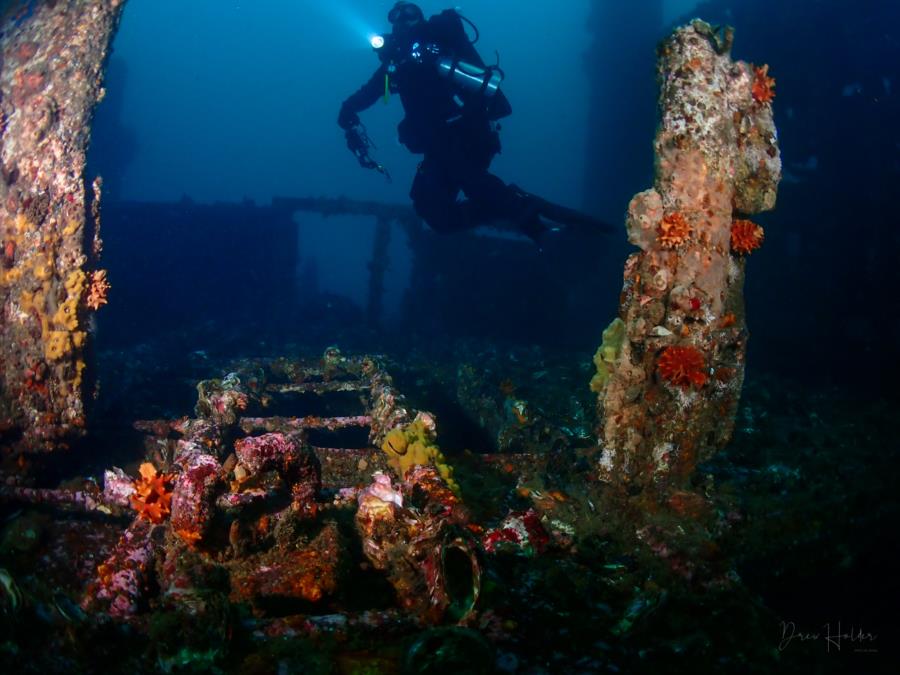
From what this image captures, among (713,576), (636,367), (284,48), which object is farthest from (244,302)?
(284,48)

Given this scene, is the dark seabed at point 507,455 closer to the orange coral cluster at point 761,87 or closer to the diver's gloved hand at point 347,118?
the orange coral cluster at point 761,87

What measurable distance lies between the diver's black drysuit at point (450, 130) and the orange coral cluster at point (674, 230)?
4487 millimetres

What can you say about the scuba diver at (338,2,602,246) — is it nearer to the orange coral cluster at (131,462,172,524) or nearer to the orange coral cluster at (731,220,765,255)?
the orange coral cluster at (731,220,765,255)

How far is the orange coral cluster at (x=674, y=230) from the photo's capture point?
4051 millimetres

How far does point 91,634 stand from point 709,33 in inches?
218

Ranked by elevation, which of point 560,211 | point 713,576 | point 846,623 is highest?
point 560,211

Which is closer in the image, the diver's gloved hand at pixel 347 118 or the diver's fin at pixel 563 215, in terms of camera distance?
the diver's fin at pixel 563 215

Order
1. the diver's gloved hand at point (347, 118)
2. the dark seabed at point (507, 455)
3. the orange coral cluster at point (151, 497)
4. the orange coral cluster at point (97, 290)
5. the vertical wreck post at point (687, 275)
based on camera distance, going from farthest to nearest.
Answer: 1. the diver's gloved hand at point (347, 118)
2. the orange coral cluster at point (97, 290)
3. the vertical wreck post at point (687, 275)
4. the orange coral cluster at point (151, 497)
5. the dark seabed at point (507, 455)

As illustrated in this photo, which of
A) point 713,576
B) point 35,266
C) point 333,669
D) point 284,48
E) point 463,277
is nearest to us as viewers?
point 333,669

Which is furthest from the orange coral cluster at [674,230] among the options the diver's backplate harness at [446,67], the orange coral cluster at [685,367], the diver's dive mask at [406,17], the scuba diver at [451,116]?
the diver's dive mask at [406,17]

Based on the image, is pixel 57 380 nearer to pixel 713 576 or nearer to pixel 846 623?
pixel 713 576

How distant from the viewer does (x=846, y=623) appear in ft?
14.4

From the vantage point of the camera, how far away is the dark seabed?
2.59 m

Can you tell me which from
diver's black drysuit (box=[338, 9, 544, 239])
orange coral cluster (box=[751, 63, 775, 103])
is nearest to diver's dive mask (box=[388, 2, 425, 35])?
diver's black drysuit (box=[338, 9, 544, 239])
